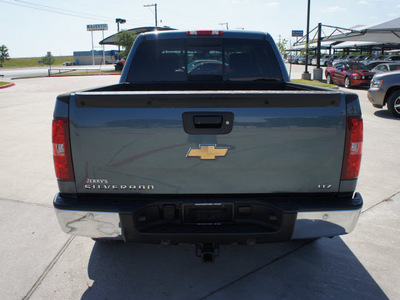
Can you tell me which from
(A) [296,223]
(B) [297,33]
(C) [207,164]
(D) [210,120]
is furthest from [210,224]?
(B) [297,33]

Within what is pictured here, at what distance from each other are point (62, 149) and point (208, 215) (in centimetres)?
111

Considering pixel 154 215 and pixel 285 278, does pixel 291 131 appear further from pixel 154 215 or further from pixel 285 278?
pixel 285 278

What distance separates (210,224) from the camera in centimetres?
245

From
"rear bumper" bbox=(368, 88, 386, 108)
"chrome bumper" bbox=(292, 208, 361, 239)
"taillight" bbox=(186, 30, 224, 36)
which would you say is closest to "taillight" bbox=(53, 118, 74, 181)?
"chrome bumper" bbox=(292, 208, 361, 239)

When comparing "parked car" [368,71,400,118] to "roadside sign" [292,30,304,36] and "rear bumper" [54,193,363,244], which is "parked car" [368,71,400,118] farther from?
"roadside sign" [292,30,304,36]

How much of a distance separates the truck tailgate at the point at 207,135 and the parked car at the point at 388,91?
895 centimetres

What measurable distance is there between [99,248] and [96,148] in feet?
4.97

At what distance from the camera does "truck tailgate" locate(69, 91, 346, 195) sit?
7.50 ft

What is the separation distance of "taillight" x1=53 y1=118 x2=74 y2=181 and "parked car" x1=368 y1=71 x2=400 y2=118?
32.7ft

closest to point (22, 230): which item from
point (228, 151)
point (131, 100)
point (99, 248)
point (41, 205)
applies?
point (41, 205)

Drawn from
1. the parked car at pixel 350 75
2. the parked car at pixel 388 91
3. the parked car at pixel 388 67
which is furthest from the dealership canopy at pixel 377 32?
A: the parked car at pixel 388 91

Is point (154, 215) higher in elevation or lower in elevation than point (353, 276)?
higher

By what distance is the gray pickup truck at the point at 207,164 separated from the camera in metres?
2.29

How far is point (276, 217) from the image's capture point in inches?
95.0
